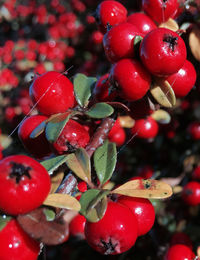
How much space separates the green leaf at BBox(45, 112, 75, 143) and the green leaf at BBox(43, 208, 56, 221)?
17 centimetres

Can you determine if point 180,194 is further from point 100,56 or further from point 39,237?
point 100,56

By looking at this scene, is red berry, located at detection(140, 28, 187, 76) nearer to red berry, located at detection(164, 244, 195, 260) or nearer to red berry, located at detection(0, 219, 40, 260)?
red berry, located at detection(0, 219, 40, 260)

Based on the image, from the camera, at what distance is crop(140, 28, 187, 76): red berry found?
85 cm

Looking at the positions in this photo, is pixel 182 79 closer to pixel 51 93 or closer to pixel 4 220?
pixel 51 93

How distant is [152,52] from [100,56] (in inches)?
102

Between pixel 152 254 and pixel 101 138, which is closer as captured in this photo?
pixel 101 138

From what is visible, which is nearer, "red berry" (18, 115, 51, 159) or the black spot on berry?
the black spot on berry

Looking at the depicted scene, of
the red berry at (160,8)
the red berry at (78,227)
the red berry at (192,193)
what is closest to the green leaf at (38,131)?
the red berry at (160,8)

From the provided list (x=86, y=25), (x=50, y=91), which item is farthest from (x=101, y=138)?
(x=86, y=25)

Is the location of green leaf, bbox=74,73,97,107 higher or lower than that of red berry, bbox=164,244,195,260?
higher

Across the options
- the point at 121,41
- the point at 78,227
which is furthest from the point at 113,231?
the point at 78,227

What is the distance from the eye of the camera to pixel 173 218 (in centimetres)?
201

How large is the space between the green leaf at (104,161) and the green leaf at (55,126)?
138mm

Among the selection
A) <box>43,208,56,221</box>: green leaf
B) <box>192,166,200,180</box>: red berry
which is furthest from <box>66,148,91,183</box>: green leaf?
<box>192,166,200,180</box>: red berry
